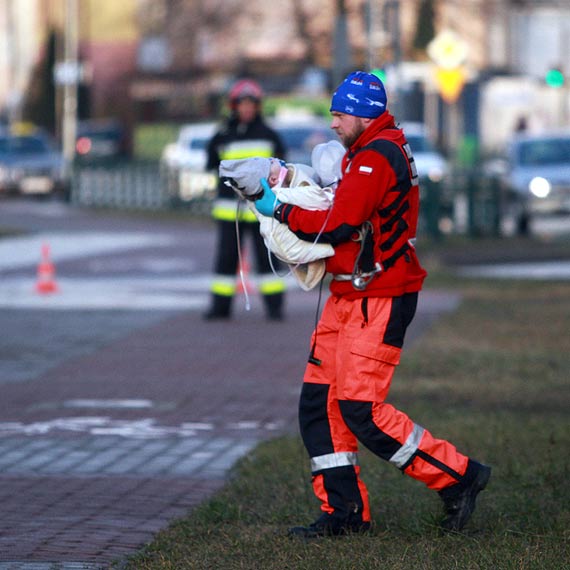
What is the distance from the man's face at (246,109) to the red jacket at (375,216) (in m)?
7.31

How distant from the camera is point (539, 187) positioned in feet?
84.6

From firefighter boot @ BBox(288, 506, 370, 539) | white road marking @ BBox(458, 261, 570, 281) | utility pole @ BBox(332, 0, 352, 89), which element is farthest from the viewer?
utility pole @ BBox(332, 0, 352, 89)

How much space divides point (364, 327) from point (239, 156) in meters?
7.69

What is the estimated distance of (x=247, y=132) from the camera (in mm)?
13414

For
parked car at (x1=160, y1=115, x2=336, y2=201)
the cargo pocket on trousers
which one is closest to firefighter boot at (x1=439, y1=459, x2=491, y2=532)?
the cargo pocket on trousers

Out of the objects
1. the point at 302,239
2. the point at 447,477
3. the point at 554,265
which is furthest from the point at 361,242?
the point at 554,265

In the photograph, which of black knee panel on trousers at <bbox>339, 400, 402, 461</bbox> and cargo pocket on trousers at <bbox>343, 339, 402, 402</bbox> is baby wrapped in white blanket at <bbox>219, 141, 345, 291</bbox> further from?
black knee panel on trousers at <bbox>339, 400, 402, 461</bbox>

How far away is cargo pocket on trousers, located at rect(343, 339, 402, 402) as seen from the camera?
5.84 m

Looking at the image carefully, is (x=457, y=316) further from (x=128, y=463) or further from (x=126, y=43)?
(x=126, y=43)

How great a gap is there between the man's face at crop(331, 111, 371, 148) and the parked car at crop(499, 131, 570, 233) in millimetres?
19617

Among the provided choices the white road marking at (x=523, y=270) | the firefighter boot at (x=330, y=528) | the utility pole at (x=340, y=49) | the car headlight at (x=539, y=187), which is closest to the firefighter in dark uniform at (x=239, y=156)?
the white road marking at (x=523, y=270)

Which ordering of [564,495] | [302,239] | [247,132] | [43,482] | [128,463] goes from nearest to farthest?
[302,239] < [564,495] < [43,482] < [128,463] < [247,132]

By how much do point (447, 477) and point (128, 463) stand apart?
2.33m

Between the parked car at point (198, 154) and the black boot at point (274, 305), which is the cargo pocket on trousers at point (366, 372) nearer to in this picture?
the black boot at point (274, 305)
